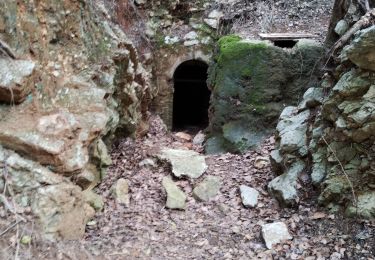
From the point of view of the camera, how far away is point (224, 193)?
15.9ft

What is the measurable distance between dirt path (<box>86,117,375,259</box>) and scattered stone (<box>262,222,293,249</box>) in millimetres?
67

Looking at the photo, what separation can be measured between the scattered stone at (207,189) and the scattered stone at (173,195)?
0.20m

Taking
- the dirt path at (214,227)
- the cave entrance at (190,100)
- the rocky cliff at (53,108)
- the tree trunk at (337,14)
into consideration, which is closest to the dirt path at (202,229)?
the dirt path at (214,227)

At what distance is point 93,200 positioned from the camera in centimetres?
429

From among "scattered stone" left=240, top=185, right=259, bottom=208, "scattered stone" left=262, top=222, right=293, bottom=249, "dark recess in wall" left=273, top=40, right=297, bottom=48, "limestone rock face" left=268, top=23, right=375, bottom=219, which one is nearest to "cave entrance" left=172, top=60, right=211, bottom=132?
"dark recess in wall" left=273, top=40, right=297, bottom=48

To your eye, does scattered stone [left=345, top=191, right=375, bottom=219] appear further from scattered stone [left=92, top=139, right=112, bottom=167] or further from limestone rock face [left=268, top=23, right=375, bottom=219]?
scattered stone [left=92, top=139, right=112, bottom=167]

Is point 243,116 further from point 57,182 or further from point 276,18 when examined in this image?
point 57,182

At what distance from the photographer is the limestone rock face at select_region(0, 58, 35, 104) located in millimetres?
3577

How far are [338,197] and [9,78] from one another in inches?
139

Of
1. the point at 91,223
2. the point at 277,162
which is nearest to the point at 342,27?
the point at 277,162

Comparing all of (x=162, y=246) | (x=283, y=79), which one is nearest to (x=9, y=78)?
(x=162, y=246)

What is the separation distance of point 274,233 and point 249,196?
819mm

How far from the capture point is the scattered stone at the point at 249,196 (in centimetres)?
452

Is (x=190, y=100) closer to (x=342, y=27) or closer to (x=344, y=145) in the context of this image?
(x=342, y=27)
